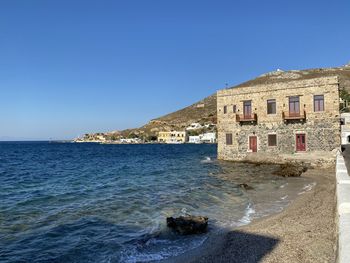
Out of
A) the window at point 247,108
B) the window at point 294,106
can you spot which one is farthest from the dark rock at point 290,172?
the window at point 247,108

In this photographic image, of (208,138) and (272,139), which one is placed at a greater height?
(208,138)

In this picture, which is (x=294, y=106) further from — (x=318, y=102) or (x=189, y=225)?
(x=189, y=225)

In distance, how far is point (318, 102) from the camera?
33.7 m

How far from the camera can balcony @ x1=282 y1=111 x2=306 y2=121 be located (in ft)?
113

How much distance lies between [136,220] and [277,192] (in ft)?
34.5

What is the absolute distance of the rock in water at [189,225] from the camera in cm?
1300

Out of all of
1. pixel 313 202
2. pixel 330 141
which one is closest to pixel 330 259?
pixel 313 202

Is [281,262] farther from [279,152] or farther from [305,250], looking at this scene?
[279,152]

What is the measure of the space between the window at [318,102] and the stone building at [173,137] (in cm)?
14191

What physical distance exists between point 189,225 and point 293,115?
2562 centimetres

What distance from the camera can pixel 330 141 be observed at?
33.3 metres

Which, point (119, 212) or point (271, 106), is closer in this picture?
point (119, 212)

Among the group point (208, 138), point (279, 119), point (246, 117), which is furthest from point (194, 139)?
point (279, 119)

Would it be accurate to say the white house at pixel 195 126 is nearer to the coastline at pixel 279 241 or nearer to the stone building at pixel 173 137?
the stone building at pixel 173 137
